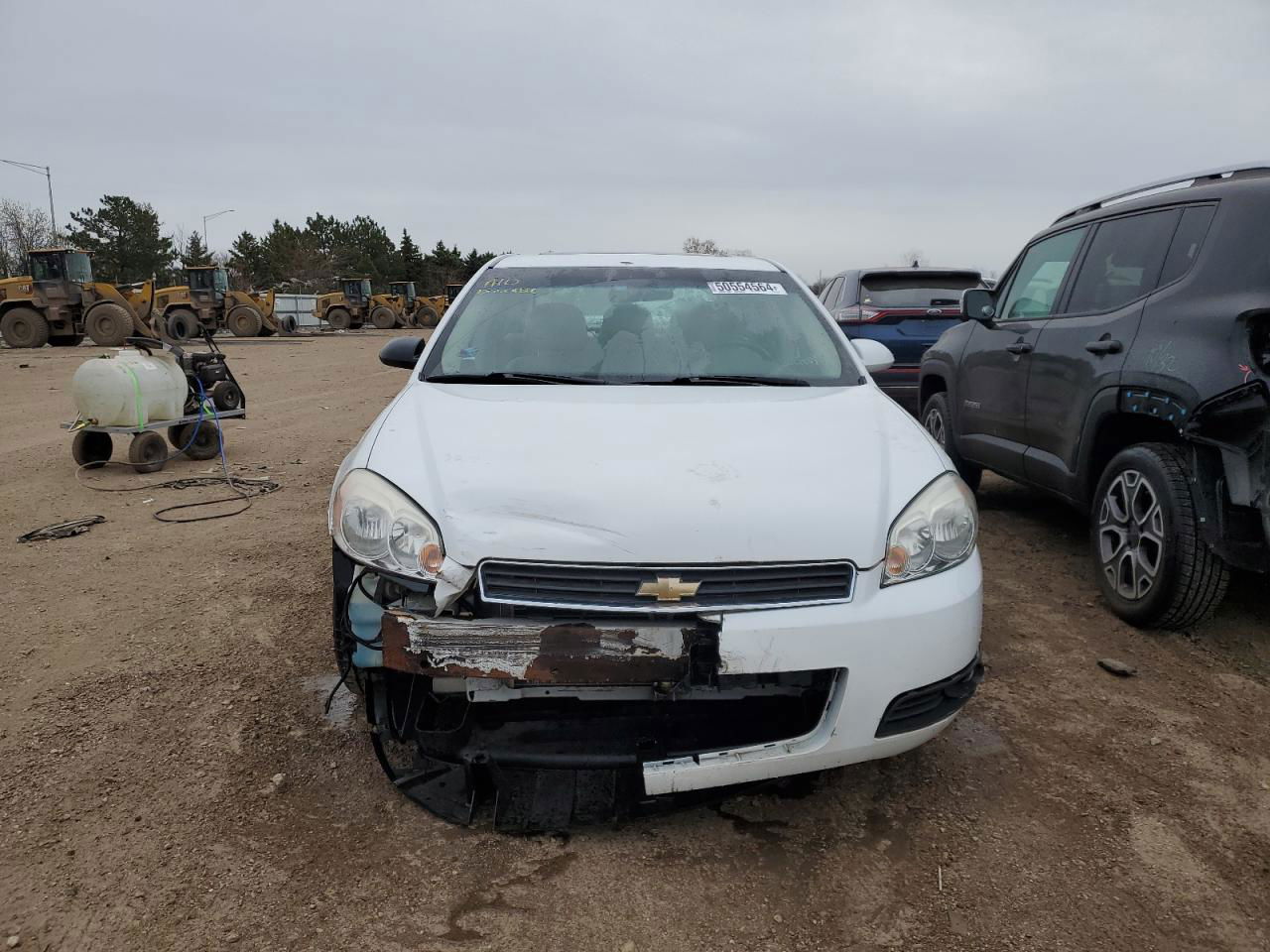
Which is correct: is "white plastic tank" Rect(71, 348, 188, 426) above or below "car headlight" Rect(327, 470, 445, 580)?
below

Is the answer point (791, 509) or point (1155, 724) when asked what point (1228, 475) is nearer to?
point (1155, 724)

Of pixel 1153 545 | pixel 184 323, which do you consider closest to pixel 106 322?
pixel 184 323

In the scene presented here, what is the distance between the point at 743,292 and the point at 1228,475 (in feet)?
6.44

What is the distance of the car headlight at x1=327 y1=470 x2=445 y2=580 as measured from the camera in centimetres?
220

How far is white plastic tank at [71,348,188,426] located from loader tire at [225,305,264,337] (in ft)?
76.2

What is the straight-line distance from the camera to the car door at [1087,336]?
3875mm

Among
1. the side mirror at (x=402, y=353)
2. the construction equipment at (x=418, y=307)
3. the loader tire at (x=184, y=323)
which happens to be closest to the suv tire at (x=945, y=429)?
the side mirror at (x=402, y=353)

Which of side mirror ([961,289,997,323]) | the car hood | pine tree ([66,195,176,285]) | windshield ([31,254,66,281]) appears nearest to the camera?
the car hood

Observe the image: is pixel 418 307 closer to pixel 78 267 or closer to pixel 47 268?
pixel 78 267

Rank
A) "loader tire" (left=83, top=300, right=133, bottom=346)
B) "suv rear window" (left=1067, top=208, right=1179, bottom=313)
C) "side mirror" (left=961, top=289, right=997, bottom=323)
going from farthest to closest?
"loader tire" (left=83, top=300, right=133, bottom=346) < "side mirror" (left=961, top=289, right=997, bottom=323) < "suv rear window" (left=1067, top=208, right=1179, bottom=313)

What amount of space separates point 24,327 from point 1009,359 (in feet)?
79.2

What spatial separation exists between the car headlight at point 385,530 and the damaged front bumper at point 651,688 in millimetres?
82

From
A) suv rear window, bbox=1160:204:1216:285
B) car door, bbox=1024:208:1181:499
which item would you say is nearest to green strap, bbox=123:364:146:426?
car door, bbox=1024:208:1181:499

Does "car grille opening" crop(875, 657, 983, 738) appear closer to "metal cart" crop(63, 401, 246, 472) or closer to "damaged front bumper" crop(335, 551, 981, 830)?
"damaged front bumper" crop(335, 551, 981, 830)
